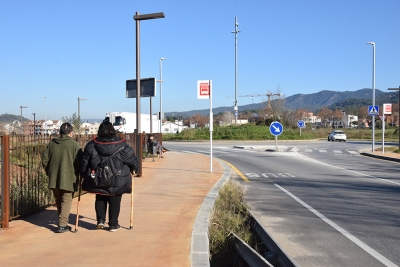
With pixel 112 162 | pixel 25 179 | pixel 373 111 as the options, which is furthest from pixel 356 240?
pixel 373 111

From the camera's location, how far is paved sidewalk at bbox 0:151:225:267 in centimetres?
512

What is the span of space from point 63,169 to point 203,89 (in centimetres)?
827

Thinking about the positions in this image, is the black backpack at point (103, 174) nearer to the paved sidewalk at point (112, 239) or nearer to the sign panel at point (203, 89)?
the paved sidewalk at point (112, 239)

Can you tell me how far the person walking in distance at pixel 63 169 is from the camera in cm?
636

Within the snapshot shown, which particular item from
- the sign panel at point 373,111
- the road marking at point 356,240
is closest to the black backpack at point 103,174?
the road marking at point 356,240

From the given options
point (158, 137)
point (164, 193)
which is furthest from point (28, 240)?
point (158, 137)

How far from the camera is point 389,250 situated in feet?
20.1

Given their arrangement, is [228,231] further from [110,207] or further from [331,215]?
[331,215]

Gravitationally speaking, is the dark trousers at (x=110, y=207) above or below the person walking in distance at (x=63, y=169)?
below

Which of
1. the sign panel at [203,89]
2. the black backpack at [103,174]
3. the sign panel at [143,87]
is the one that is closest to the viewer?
the black backpack at [103,174]

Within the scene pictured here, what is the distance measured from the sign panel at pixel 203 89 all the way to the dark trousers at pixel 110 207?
319 inches

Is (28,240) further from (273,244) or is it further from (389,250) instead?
(389,250)

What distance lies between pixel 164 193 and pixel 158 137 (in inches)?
539

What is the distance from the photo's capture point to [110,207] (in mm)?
6348
